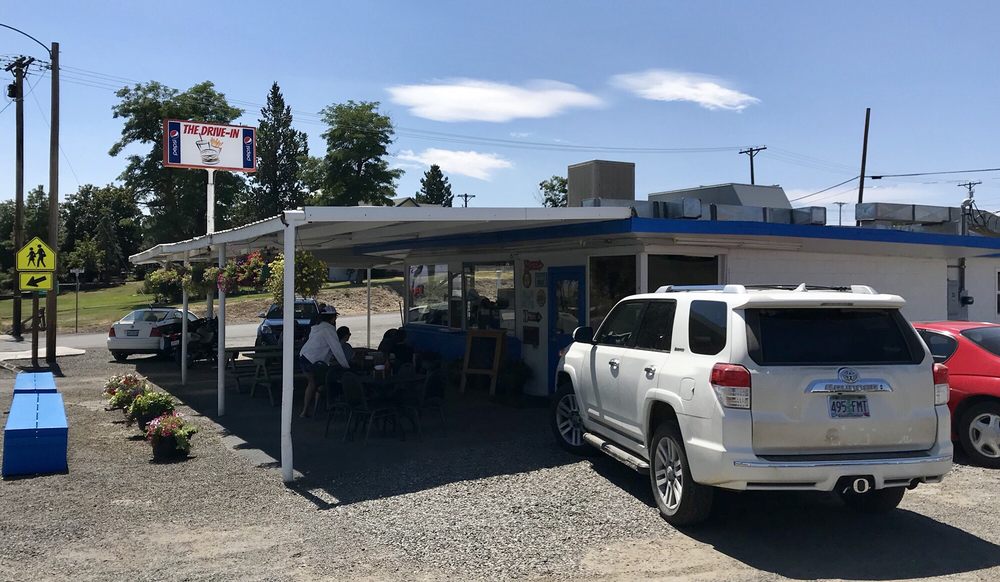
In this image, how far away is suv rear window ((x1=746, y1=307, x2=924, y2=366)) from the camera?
5383mm

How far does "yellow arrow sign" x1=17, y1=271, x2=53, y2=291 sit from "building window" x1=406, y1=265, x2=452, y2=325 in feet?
26.2

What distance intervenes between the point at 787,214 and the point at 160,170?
4365 cm

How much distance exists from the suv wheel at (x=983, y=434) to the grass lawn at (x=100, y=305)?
3189 cm

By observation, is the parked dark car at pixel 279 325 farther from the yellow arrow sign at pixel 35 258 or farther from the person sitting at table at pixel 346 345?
the yellow arrow sign at pixel 35 258

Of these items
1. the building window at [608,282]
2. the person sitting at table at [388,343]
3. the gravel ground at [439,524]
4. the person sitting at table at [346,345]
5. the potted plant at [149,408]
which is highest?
the building window at [608,282]

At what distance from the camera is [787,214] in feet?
36.0

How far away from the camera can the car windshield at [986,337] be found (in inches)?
320

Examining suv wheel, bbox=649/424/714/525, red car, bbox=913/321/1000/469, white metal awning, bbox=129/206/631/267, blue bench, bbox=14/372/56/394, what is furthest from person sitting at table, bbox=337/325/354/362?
red car, bbox=913/321/1000/469

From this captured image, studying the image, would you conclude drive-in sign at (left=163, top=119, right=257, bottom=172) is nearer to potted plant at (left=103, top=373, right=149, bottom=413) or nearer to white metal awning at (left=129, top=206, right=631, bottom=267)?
white metal awning at (left=129, top=206, right=631, bottom=267)

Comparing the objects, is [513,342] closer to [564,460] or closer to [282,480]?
[564,460]

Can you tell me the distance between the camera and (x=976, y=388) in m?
7.96

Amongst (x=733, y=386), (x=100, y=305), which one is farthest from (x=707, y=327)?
(x=100, y=305)

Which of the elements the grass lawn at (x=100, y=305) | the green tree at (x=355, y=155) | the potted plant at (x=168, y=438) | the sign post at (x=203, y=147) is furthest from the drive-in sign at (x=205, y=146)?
the green tree at (x=355, y=155)

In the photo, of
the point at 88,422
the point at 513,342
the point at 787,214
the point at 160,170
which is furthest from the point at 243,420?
the point at 160,170
